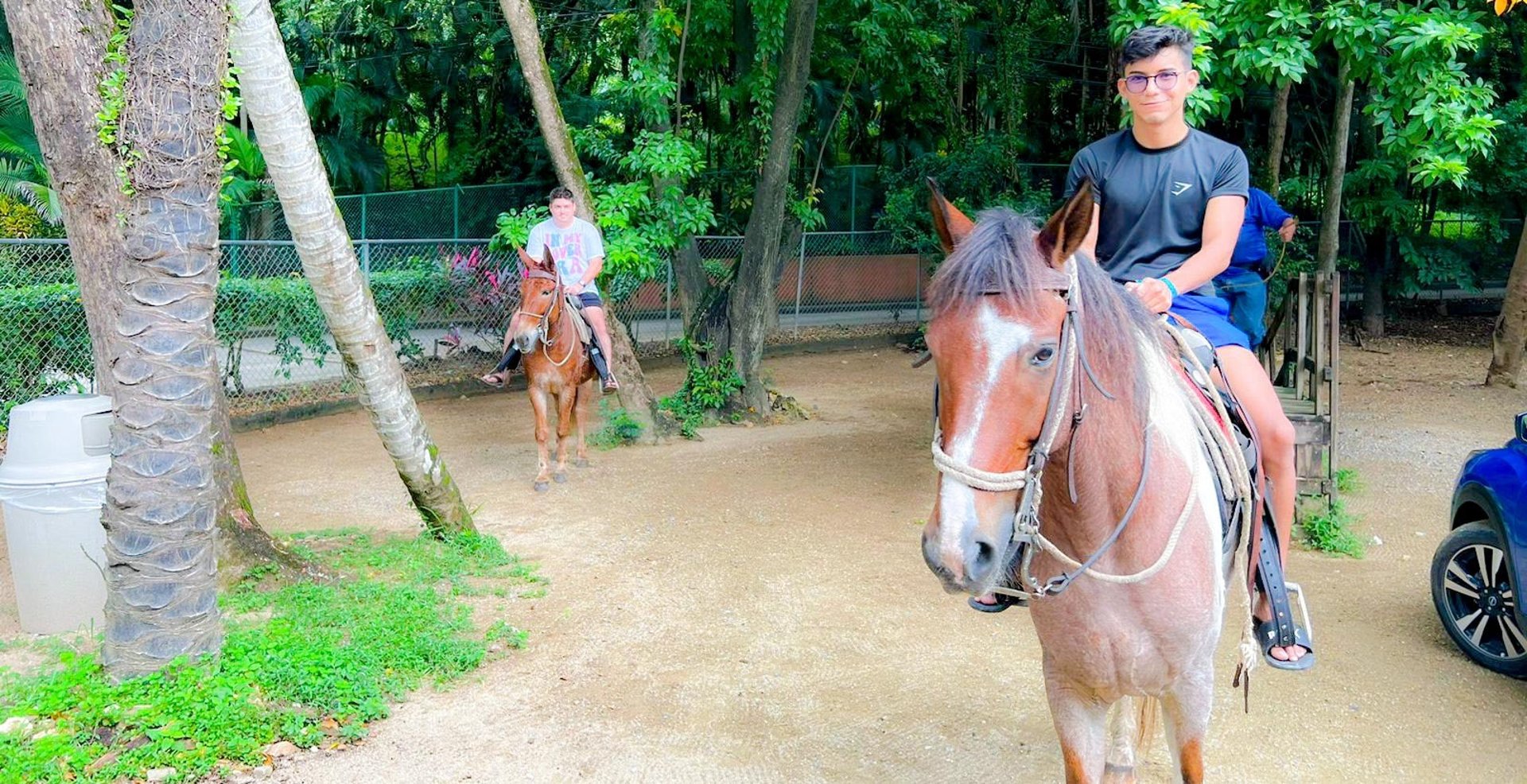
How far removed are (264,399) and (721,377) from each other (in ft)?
16.4

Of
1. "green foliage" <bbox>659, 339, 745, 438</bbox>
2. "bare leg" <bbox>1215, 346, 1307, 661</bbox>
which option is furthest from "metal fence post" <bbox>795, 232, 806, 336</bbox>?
"bare leg" <bbox>1215, 346, 1307, 661</bbox>

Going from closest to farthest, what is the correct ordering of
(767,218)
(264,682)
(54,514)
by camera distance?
(264,682) < (54,514) < (767,218)

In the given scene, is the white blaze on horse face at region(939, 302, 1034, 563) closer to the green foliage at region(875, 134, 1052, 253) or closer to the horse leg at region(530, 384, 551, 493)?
the horse leg at region(530, 384, 551, 493)

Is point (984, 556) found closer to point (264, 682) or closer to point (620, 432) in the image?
point (264, 682)

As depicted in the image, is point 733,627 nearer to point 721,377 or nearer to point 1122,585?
point 1122,585

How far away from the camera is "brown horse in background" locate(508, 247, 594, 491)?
30.6 feet

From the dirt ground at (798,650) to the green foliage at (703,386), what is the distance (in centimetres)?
124

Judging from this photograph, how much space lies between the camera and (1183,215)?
376cm

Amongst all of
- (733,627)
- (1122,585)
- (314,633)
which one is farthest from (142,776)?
(1122,585)

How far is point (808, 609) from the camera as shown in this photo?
639 centimetres

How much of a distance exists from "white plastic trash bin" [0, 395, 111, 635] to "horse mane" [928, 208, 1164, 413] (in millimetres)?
4948

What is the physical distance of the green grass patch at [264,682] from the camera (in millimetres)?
4234

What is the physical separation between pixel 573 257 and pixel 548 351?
35.2 inches

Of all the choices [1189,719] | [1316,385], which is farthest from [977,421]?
[1316,385]
